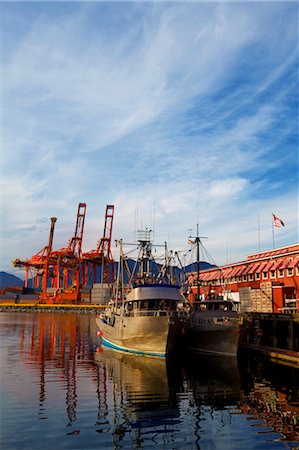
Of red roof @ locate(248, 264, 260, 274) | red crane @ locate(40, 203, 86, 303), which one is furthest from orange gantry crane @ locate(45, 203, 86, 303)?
red roof @ locate(248, 264, 260, 274)

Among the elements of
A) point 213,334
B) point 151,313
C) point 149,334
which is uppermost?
point 151,313

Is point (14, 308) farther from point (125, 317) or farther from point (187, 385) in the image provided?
point (187, 385)

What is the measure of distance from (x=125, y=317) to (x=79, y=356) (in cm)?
649

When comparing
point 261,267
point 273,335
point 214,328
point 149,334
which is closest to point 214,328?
point 214,328

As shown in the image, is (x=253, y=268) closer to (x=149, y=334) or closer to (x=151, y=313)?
(x=151, y=313)

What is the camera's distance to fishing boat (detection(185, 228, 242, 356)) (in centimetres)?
3656

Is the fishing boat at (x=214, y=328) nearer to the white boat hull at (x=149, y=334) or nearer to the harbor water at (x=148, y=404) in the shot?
the harbor water at (x=148, y=404)

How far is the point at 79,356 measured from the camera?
38.8 metres

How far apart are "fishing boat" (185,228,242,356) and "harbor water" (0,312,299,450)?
1.84 m

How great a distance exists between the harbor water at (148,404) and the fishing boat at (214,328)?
1.84m

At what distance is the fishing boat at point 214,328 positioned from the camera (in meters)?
36.6

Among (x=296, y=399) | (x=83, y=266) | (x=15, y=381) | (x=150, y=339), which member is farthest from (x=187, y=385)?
(x=83, y=266)

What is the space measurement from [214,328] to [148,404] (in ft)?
59.0

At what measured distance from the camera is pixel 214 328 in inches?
1479
